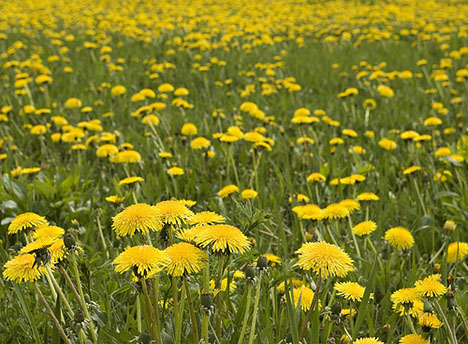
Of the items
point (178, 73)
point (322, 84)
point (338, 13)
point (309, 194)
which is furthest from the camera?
point (338, 13)

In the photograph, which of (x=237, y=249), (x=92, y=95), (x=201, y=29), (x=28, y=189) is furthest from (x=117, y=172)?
(x=201, y=29)

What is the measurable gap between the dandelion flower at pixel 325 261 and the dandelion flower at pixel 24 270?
1.94 ft

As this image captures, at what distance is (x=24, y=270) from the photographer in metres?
1.11

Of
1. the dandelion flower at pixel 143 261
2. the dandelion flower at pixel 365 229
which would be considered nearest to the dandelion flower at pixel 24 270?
the dandelion flower at pixel 143 261

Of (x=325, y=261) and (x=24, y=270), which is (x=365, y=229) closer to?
(x=325, y=261)

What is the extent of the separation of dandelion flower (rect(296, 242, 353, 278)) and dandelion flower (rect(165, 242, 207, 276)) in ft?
0.73

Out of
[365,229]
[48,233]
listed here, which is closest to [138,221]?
[48,233]

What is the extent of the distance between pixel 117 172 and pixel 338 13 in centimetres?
761

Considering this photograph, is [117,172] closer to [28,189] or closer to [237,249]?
[28,189]

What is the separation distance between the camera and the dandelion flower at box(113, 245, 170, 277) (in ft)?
3.07

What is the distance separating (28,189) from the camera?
93.7 inches

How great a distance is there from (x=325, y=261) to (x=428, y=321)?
38cm

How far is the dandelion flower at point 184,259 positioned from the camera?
97 centimetres

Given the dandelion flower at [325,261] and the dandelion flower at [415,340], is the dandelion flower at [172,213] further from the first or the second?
the dandelion flower at [415,340]
